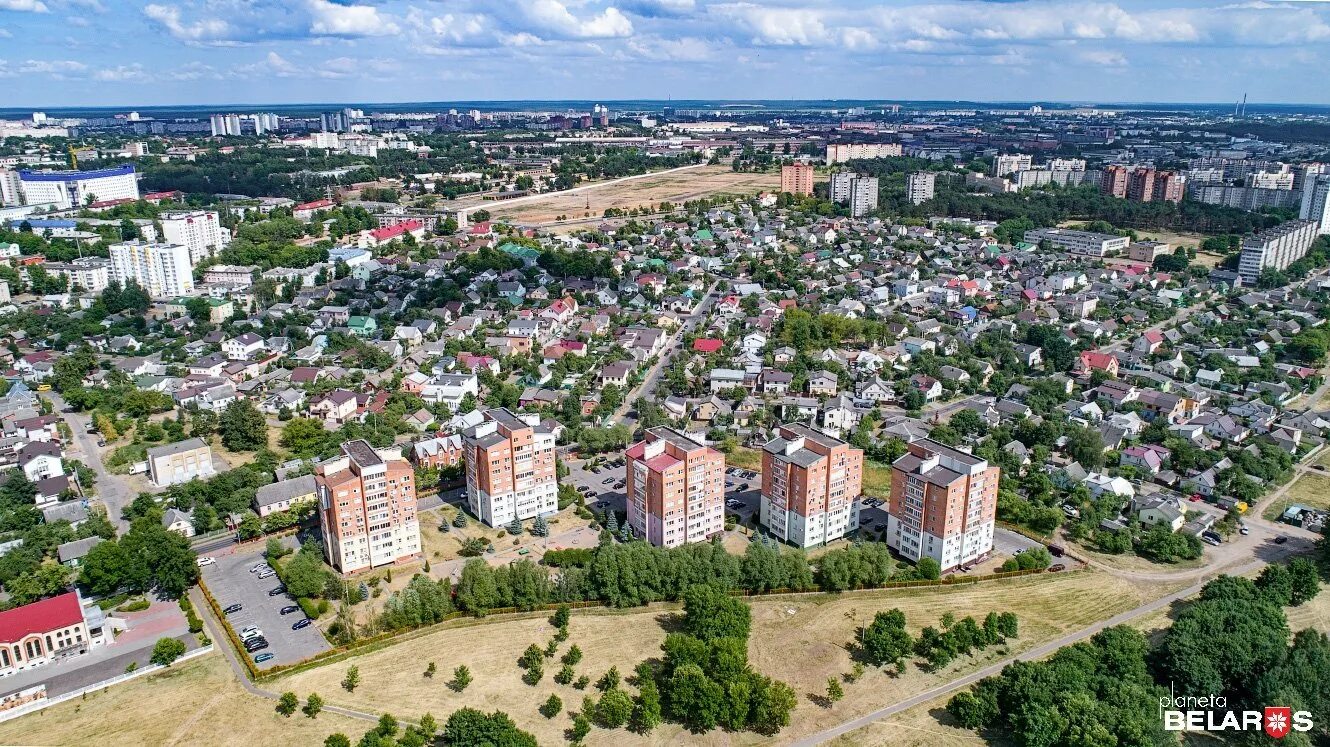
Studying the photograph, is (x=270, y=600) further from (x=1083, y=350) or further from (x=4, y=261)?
(x=4, y=261)

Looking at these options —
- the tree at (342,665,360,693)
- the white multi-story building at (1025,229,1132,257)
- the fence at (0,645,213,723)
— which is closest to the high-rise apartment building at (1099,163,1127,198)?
the white multi-story building at (1025,229,1132,257)

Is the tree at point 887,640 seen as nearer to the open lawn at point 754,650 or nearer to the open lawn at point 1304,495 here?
the open lawn at point 754,650

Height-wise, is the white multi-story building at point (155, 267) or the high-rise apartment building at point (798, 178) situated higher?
the high-rise apartment building at point (798, 178)

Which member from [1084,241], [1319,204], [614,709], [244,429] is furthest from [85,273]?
[1319,204]

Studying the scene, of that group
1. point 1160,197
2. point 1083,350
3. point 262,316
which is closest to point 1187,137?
point 1160,197

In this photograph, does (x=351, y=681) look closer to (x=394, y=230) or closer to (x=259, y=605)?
(x=259, y=605)

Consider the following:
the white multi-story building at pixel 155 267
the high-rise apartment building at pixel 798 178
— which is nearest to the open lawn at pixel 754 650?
the white multi-story building at pixel 155 267
